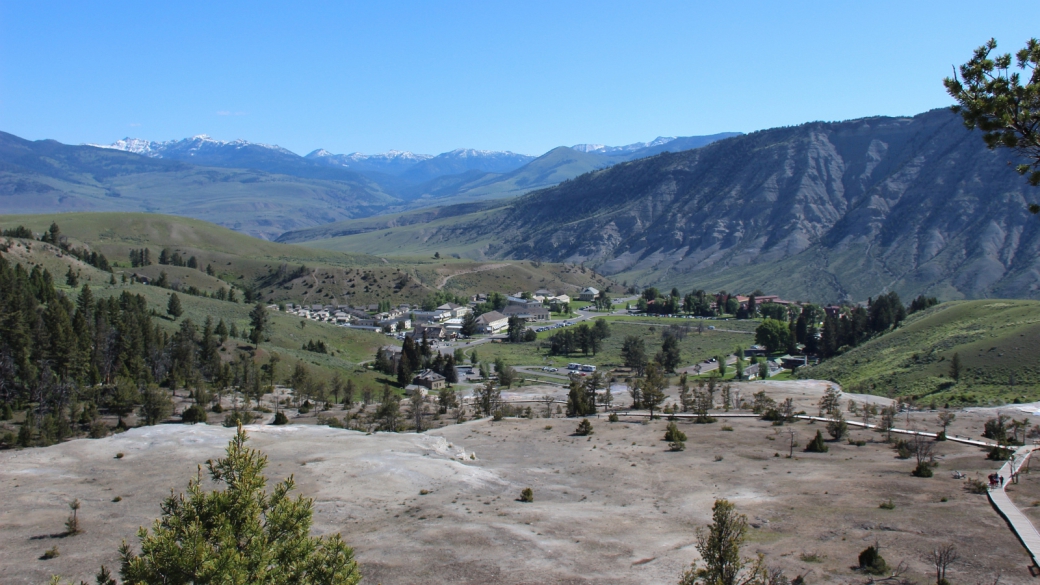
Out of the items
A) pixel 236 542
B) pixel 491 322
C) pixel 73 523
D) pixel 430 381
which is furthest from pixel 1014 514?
pixel 491 322

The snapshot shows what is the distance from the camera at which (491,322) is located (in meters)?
146

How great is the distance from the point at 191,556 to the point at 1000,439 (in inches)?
2061

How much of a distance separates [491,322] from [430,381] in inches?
2148

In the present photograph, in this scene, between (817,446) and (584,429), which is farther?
(584,429)

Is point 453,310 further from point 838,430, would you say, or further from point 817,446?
point 817,446

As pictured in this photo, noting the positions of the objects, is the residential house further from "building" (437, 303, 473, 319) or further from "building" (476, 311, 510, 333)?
"building" (476, 311, 510, 333)

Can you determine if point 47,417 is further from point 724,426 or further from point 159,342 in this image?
Result: point 724,426

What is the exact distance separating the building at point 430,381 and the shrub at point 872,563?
6922 centimetres

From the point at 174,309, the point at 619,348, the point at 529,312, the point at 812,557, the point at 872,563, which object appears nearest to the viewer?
the point at 872,563

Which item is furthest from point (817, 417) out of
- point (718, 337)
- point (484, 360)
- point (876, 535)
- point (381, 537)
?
point (718, 337)

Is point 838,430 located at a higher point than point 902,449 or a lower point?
lower

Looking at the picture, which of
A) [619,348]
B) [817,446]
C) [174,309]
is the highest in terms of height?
[174,309]

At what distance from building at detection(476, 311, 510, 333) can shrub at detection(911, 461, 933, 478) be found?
104 metres

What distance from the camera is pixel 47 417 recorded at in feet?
169
